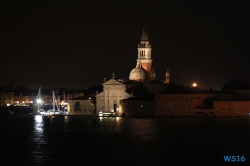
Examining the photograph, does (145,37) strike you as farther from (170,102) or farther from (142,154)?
Result: (142,154)

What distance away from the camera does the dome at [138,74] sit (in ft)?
290

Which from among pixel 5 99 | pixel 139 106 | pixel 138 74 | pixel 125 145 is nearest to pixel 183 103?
pixel 139 106

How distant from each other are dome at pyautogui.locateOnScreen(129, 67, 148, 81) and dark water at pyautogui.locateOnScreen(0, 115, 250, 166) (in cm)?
3010

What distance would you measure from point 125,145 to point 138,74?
46.5 metres

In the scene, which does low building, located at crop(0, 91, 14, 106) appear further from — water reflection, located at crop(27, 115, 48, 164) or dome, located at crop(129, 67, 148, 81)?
water reflection, located at crop(27, 115, 48, 164)

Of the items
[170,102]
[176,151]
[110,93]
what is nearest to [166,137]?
[176,151]

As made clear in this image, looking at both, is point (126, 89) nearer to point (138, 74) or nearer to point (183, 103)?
point (138, 74)

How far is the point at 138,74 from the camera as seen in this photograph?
8850cm

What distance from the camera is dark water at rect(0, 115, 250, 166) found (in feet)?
117

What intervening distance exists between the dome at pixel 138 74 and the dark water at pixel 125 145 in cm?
3010

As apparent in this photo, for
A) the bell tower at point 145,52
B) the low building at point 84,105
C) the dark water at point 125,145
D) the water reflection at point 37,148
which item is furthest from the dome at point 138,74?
the water reflection at point 37,148

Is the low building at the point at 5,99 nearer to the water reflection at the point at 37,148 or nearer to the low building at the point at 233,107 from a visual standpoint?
the low building at the point at 233,107

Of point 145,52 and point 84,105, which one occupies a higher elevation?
point 145,52

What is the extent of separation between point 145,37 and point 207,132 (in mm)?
42457
